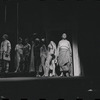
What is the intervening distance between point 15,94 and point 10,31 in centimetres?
422

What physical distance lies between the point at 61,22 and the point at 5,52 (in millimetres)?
2688

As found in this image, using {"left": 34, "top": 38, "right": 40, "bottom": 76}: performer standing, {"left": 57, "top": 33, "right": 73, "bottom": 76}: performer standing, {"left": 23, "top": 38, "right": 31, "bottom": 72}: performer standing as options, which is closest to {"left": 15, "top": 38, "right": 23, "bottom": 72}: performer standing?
{"left": 23, "top": 38, "right": 31, "bottom": 72}: performer standing

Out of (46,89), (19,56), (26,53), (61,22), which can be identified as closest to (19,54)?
(19,56)

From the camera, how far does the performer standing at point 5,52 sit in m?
11.4

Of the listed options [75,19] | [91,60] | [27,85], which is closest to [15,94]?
[27,85]

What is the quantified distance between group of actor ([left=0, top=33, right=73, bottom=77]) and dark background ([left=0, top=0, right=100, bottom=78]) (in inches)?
22.4

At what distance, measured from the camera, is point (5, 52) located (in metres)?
11.5

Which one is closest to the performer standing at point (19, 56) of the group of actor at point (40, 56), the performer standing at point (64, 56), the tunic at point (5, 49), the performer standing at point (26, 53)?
the group of actor at point (40, 56)

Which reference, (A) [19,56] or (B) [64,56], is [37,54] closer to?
(A) [19,56]

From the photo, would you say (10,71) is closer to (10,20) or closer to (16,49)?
(16,49)

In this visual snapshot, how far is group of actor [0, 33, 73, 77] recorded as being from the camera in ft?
36.4

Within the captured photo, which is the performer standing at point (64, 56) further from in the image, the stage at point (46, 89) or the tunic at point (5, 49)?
the tunic at point (5, 49)

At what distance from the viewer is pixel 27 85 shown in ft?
31.1

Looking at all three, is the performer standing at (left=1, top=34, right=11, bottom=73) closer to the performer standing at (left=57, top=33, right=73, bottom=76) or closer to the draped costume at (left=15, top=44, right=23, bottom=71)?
the draped costume at (left=15, top=44, right=23, bottom=71)
